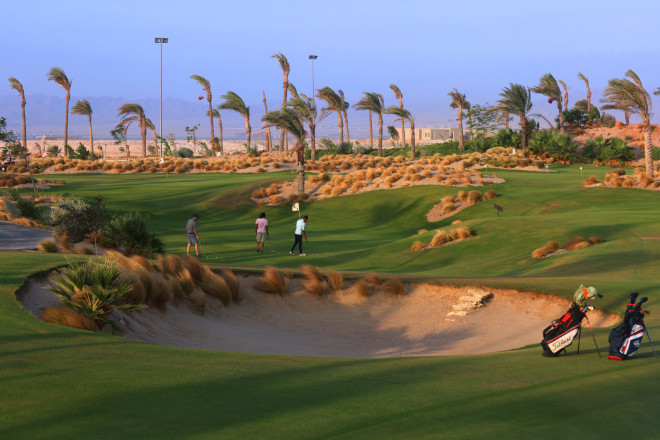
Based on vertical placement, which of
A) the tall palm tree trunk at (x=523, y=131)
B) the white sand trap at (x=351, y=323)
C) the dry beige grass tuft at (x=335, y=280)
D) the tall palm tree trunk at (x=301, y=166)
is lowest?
the white sand trap at (x=351, y=323)

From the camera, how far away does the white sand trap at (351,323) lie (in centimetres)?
1321

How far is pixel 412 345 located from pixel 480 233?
1480 cm

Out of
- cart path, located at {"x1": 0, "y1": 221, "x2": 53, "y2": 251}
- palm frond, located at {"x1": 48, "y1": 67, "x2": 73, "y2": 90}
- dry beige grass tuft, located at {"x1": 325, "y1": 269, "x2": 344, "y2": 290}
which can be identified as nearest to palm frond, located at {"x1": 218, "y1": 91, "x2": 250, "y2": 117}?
palm frond, located at {"x1": 48, "y1": 67, "x2": 73, "y2": 90}

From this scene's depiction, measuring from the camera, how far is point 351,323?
16.0 m

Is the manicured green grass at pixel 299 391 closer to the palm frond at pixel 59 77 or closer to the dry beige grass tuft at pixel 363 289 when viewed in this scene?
the dry beige grass tuft at pixel 363 289

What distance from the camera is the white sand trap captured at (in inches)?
520

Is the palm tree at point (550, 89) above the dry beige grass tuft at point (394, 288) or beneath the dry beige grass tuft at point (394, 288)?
above

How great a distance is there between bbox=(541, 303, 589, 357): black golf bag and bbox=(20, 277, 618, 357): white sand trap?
3504 mm

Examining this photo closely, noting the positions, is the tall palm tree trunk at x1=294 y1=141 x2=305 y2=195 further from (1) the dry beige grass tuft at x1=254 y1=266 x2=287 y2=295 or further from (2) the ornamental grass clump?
(1) the dry beige grass tuft at x1=254 y1=266 x2=287 y2=295

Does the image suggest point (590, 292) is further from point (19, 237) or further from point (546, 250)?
point (19, 237)

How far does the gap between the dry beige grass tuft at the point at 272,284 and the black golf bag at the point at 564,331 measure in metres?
8.00

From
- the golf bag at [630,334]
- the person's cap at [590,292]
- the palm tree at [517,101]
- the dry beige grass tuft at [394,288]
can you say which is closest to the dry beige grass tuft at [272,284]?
the dry beige grass tuft at [394,288]

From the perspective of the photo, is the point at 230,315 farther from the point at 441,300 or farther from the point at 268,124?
the point at 268,124

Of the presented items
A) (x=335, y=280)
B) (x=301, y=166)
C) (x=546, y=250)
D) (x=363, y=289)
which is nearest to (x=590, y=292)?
(x=363, y=289)
